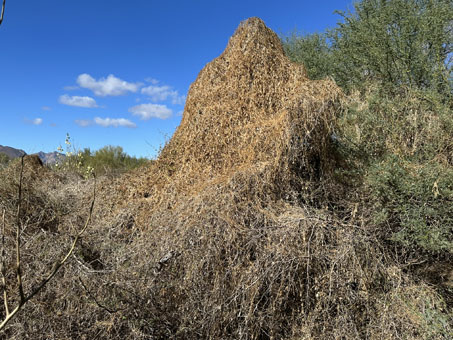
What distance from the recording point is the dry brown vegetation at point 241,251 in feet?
10.1

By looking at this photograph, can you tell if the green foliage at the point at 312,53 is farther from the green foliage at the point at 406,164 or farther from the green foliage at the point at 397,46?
the green foliage at the point at 406,164

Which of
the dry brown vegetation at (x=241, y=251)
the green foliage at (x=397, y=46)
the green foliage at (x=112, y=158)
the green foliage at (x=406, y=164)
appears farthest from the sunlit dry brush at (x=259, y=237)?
the green foliage at (x=112, y=158)

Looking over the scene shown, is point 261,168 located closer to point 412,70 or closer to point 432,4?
point 412,70

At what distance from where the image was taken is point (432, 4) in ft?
24.6

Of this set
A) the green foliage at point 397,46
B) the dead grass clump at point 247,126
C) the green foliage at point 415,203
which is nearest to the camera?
the green foliage at point 415,203

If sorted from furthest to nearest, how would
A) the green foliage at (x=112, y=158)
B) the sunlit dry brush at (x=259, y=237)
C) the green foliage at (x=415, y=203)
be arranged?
the green foliage at (x=112, y=158) → the green foliage at (x=415, y=203) → the sunlit dry brush at (x=259, y=237)

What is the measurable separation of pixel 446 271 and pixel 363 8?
769 cm

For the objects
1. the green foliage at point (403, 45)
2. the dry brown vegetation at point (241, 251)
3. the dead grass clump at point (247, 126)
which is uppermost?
the green foliage at point (403, 45)

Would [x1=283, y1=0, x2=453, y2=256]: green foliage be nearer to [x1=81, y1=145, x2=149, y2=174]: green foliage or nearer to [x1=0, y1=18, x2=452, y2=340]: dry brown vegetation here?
[x1=0, y1=18, x2=452, y2=340]: dry brown vegetation

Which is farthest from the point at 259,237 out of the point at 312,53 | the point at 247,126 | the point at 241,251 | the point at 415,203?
the point at 312,53

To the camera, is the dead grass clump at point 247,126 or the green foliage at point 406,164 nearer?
the green foliage at point 406,164

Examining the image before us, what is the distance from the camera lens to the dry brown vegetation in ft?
10.1

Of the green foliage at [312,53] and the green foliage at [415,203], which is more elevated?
the green foliage at [312,53]

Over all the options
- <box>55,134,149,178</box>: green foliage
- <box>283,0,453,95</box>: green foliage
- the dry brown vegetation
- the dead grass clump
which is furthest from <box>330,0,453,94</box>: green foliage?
<box>55,134,149,178</box>: green foliage
